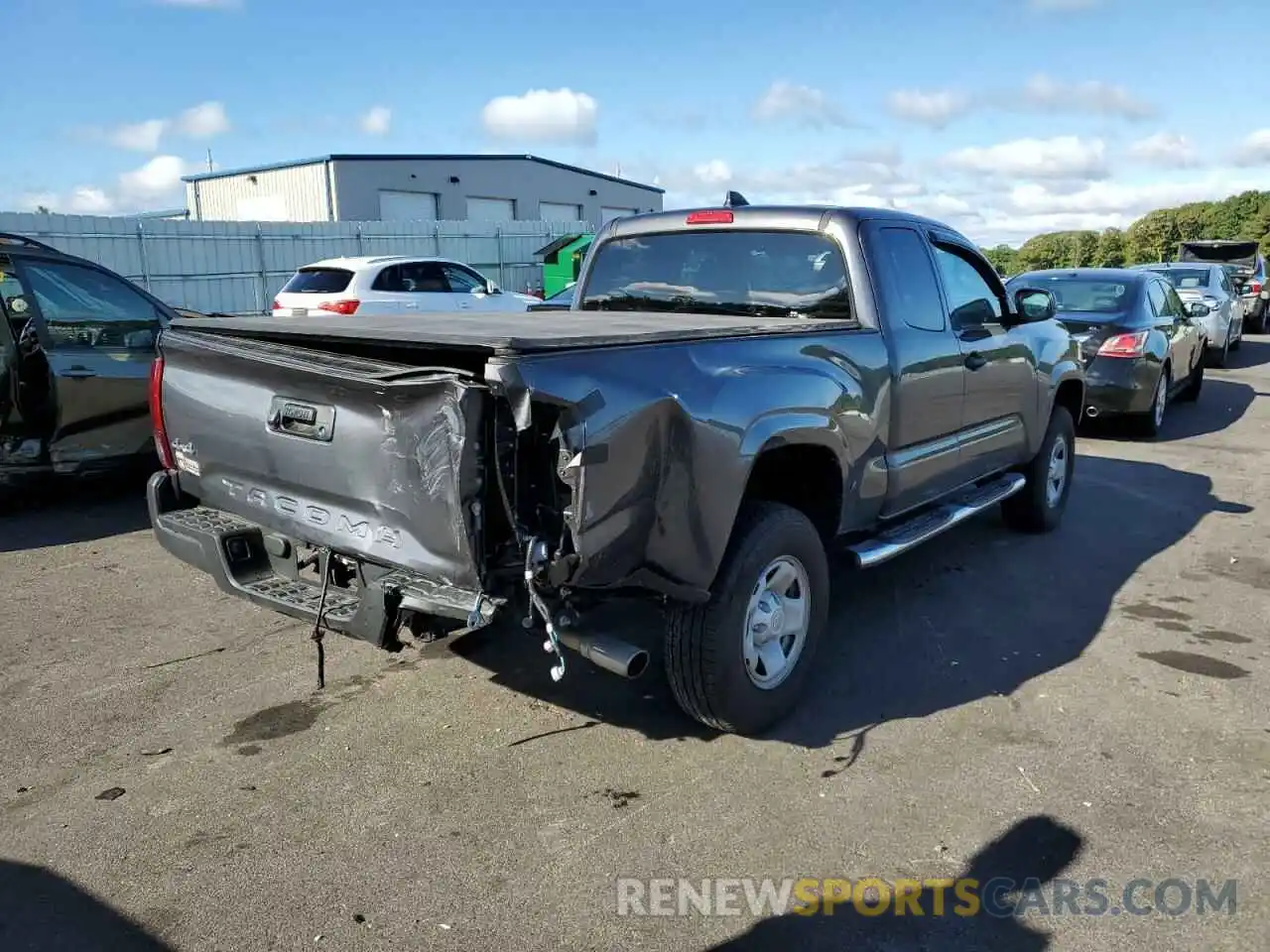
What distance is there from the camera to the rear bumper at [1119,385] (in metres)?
9.52

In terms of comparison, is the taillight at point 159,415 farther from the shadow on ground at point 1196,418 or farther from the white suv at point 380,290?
the white suv at point 380,290

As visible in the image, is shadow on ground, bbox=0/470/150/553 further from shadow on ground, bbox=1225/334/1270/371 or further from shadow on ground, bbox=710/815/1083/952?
shadow on ground, bbox=1225/334/1270/371

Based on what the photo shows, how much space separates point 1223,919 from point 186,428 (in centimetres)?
387

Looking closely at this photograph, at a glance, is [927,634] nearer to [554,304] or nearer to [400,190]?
[554,304]

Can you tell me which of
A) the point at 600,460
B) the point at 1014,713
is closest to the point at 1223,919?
the point at 1014,713

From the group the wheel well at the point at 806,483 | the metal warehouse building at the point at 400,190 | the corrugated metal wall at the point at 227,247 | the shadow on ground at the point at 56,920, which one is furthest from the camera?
the metal warehouse building at the point at 400,190

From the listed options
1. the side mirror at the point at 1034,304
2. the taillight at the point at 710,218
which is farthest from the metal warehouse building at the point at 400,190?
the taillight at the point at 710,218

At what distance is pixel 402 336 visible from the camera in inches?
124

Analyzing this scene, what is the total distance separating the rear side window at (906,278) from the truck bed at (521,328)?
1.26 feet

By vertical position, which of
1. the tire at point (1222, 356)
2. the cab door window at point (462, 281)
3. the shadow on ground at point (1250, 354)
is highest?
the cab door window at point (462, 281)

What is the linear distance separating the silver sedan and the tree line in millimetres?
13041

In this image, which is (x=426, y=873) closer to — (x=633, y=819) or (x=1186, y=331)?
(x=633, y=819)

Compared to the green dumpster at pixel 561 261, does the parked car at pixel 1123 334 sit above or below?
below

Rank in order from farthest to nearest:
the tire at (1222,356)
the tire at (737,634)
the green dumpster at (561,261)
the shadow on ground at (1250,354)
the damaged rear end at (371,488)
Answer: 1. the green dumpster at (561,261)
2. the shadow on ground at (1250,354)
3. the tire at (1222,356)
4. the tire at (737,634)
5. the damaged rear end at (371,488)
